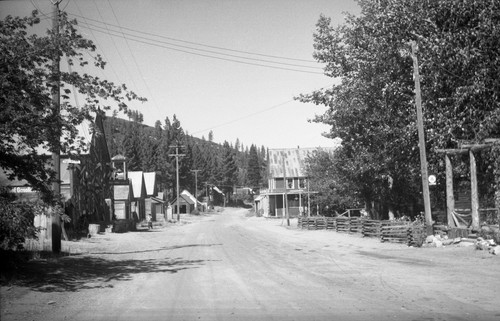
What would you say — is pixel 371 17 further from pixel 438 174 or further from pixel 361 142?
pixel 438 174

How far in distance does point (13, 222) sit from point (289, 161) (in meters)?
61.5

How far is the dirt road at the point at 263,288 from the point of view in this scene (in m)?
7.58

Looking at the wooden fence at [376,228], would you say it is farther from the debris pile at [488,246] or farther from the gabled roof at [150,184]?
the gabled roof at [150,184]

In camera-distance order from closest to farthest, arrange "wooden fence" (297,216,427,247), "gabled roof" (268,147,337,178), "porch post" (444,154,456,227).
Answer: "wooden fence" (297,216,427,247) < "porch post" (444,154,456,227) < "gabled roof" (268,147,337,178)

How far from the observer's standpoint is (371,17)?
1013 inches

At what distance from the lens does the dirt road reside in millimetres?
7578

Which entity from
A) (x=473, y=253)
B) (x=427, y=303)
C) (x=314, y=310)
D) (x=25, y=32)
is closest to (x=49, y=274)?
(x=25, y=32)

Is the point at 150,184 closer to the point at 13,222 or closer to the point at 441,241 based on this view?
the point at 441,241

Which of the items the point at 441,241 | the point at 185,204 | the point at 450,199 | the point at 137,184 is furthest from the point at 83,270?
the point at 185,204

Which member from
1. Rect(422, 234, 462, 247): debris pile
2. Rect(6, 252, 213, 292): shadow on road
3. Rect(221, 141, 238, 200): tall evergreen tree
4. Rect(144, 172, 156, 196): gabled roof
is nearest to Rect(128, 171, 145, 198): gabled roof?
Rect(144, 172, 156, 196): gabled roof

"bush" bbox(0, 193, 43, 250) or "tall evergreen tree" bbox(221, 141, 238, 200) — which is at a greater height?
"tall evergreen tree" bbox(221, 141, 238, 200)

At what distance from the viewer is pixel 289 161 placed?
70.5 m

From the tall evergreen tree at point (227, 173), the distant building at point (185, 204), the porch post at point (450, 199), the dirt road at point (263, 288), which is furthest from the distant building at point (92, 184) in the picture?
the tall evergreen tree at point (227, 173)

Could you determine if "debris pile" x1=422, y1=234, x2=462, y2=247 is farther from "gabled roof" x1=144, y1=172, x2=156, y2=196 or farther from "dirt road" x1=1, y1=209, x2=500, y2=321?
"gabled roof" x1=144, y1=172, x2=156, y2=196
